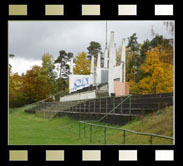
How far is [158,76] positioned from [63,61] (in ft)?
52.0

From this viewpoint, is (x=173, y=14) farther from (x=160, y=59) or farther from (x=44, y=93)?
(x=44, y=93)

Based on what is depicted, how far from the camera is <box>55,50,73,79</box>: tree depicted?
35.6m

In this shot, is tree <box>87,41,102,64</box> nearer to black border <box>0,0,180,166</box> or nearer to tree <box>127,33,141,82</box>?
tree <box>127,33,141,82</box>

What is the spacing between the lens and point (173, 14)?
4.36 metres

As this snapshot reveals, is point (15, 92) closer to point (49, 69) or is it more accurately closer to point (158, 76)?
Result: point (49, 69)

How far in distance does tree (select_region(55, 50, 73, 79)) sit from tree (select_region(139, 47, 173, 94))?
12.7 metres

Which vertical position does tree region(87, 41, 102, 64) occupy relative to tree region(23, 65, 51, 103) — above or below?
above

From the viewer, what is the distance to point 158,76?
2255 centimetres

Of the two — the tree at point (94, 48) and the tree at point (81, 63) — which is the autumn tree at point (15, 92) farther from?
the tree at point (94, 48)

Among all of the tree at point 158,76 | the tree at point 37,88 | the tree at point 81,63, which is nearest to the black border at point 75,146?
the tree at point 158,76

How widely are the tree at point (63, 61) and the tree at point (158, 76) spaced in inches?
499

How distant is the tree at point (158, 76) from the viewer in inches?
850

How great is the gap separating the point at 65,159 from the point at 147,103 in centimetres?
890

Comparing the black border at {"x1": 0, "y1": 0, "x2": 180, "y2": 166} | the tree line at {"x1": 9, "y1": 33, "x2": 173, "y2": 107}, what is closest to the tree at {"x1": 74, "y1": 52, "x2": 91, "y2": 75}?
the tree line at {"x1": 9, "y1": 33, "x2": 173, "y2": 107}
